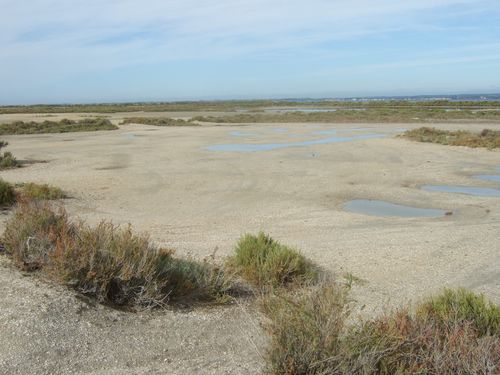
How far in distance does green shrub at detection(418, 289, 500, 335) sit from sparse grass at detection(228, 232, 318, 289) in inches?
88.2

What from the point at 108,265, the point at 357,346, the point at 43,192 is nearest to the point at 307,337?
the point at 357,346

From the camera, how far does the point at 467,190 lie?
1812 cm

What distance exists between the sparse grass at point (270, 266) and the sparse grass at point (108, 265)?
649 millimetres

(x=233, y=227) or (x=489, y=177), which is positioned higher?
(x=233, y=227)

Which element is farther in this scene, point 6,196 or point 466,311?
point 6,196

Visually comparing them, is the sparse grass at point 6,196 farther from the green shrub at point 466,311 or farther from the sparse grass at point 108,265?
the green shrub at point 466,311

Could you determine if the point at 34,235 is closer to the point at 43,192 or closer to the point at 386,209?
the point at 43,192

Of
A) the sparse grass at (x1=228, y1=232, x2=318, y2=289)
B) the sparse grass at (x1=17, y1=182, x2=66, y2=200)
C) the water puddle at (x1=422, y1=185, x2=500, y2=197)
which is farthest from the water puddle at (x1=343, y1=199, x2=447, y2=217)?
the sparse grass at (x1=17, y1=182, x2=66, y2=200)

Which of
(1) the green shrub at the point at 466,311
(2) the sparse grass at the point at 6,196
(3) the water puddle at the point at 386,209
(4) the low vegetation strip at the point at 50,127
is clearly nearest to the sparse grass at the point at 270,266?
(1) the green shrub at the point at 466,311

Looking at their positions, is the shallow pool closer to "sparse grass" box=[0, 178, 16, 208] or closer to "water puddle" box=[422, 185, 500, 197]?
"water puddle" box=[422, 185, 500, 197]

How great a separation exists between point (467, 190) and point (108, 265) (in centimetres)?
1450

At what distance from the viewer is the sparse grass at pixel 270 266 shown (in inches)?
313

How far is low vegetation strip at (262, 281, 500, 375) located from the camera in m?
4.12

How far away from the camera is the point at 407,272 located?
8953mm
